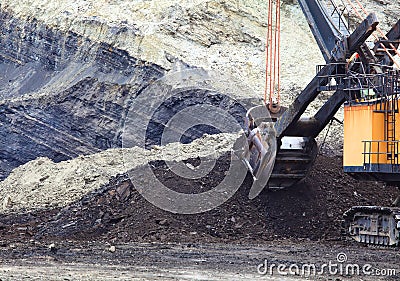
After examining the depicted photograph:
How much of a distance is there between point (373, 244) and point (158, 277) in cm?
525

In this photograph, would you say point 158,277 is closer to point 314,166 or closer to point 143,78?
point 314,166

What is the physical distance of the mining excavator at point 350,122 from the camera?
1395 cm

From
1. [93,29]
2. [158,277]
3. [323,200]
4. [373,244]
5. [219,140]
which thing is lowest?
[158,277]

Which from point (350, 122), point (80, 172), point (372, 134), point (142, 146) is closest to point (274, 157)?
point (350, 122)

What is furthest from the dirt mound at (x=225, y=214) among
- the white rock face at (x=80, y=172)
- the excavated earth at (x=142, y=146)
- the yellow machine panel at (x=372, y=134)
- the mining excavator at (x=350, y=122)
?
the yellow machine panel at (x=372, y=134)

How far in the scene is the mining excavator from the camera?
14.0 meters

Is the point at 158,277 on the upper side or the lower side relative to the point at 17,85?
lower

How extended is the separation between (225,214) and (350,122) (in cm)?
372

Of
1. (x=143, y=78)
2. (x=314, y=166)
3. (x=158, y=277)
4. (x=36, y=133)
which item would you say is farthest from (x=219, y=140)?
(x=158, y=277)

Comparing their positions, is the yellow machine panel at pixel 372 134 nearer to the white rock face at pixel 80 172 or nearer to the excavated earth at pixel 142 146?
the excavated earth at pixel 142 146

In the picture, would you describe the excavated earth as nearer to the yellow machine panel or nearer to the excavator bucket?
the excavator bucket

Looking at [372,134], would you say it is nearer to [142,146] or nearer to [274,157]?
[274,157]

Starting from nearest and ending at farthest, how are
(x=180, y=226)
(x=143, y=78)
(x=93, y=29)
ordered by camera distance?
(x=180, y=226) → (x=143, y=78) → (x=93, y=29)

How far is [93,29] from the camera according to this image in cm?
2759
